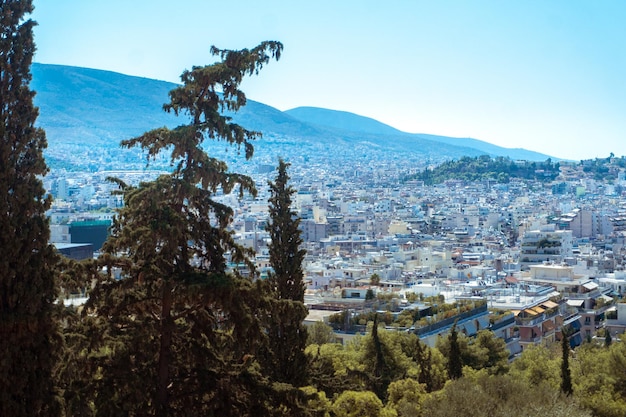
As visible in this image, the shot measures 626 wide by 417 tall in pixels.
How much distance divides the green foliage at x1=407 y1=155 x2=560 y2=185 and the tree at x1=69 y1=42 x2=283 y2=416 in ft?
580

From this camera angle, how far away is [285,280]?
541 inches

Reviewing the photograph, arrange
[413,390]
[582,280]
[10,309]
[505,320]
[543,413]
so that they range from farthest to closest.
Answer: [582,280] < [505,320] < [413,390] < [543,413] < [10,309]

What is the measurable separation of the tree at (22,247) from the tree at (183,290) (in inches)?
22.3

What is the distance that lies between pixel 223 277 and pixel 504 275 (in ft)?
169

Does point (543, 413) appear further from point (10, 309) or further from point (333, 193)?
point (333, 193)

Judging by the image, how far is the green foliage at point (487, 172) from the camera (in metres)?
185

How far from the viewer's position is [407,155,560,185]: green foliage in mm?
185000

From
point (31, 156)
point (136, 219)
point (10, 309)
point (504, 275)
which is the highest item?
point (31, 156)

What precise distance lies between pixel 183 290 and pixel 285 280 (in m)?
5.58

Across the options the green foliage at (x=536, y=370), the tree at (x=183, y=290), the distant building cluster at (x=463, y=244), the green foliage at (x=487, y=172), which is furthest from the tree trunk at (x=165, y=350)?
the green foliage at (x=487, y=172)

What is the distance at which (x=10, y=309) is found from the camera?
7812 mm

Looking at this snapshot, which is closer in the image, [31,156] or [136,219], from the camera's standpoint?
[31,156]

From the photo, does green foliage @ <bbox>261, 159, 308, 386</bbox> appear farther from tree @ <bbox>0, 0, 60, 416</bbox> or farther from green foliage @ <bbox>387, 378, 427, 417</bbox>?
tree @ <bbox>0, 0, 60, 416</bbox>

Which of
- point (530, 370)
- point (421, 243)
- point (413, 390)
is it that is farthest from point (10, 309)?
point (421, 243)
